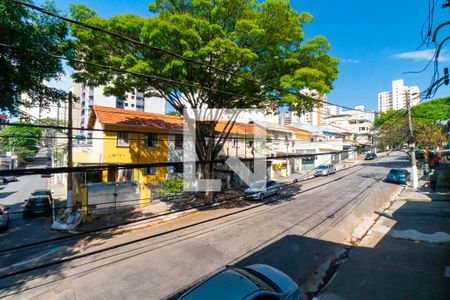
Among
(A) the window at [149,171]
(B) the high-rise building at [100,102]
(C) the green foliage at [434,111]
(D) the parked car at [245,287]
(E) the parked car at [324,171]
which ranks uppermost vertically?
(B) the high-rise building at [100,102]

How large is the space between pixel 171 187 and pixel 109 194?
15.5ft

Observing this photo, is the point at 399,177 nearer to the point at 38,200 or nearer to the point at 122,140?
the point at 122,140

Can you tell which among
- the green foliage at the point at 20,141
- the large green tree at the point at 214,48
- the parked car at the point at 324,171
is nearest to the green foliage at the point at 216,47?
the large green tree at the point at 214,48

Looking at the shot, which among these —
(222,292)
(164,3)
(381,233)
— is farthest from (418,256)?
(164,3)

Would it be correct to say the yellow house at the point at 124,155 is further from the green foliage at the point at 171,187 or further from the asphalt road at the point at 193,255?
the asphalt road at the point at 193,255

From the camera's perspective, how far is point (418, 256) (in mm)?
9141

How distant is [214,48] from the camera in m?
11.2

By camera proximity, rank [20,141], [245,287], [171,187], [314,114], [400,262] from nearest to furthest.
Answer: [245,287] → [400,262] → [171,187] → [20,141] → [314,114]

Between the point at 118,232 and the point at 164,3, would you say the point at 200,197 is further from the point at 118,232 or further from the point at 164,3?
the point at 164,3

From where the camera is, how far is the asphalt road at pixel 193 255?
7.76 m

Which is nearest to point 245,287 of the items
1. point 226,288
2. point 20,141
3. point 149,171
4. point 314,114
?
point 226,288

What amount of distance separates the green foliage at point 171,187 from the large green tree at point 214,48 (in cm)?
846

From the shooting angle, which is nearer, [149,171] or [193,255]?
[193,255]

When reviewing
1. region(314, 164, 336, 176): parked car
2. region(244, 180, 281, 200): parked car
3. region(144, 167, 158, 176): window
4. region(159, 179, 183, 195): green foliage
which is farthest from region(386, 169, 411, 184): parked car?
region(144, 167, 158, 176): window
